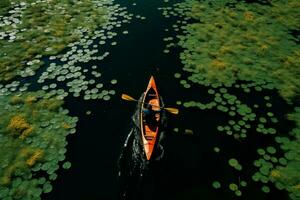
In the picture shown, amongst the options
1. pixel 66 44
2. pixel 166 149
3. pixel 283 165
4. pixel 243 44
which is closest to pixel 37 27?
pixel 66 44

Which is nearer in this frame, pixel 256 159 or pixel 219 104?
pixel 256 159

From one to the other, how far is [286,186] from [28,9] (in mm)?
12946

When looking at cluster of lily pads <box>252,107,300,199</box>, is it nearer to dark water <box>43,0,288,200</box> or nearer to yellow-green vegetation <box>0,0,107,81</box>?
dark water <box>43,0,288,200</box>

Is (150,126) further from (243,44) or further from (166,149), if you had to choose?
(243,44)

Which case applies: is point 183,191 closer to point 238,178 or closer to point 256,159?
point 238,178

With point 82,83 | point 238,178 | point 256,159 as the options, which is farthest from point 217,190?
point 82,83

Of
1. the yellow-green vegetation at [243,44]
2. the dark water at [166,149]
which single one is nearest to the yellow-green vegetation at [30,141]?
the dark water at [166,149]

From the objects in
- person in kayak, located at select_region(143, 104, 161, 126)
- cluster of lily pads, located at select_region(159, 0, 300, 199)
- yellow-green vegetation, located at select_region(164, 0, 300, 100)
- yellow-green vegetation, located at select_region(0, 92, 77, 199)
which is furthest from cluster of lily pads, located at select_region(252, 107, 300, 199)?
yellow-green vegetation, located at select_region(0, 92, 77, 199)

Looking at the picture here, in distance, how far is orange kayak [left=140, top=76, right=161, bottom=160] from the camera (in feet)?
23.5

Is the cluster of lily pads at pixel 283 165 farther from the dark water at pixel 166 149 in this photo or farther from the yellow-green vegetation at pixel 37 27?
the yellow-green vegetation at pixel 37 27

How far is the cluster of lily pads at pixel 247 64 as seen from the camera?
26.0 feet

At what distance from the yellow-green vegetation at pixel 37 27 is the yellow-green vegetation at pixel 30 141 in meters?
1.75

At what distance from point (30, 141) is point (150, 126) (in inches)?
134

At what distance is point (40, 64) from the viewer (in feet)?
35.0
